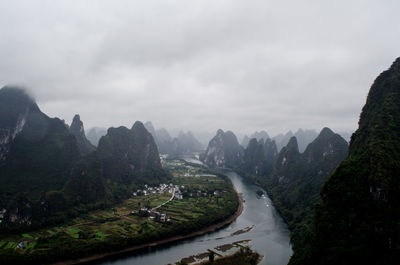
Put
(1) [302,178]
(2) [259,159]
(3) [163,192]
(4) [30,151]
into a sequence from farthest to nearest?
(2) [259,159] < (3) [163,192] < (1) [302,178] < (4) [30,151]

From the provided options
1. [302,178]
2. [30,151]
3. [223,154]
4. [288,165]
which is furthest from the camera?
[223,154]

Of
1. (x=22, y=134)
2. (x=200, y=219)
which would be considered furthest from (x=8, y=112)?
(x=200, y=219)

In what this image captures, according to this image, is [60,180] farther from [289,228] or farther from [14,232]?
[289,228]

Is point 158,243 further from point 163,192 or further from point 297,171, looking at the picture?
point 297,171

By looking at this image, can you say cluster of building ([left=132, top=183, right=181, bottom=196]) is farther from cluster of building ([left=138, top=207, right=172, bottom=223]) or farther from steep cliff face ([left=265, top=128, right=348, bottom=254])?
steep cliff face ([left=265, top=128, right=348, bottom=254])

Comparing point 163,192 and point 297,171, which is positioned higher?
point 297,171

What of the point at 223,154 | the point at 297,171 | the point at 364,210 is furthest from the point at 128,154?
the point at 364,210
